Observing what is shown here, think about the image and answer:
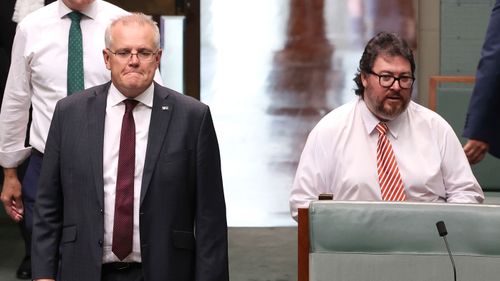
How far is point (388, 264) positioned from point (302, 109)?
5185 mm

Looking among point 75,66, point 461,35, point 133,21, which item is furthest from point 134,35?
point 461,35

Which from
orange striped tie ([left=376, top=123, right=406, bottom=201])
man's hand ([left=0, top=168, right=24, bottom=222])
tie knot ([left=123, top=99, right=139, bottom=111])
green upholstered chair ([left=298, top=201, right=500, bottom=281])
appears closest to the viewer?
green upholstered chair ([left=298, top=201, right=500, bottom=281])

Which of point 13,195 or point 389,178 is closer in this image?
point 389,178

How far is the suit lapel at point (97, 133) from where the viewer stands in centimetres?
373

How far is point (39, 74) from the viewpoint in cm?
482

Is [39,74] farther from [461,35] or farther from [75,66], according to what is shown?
[461,35]

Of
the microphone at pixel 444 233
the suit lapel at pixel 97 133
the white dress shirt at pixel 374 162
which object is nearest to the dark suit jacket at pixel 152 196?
the suit lapel at pixel 97 133

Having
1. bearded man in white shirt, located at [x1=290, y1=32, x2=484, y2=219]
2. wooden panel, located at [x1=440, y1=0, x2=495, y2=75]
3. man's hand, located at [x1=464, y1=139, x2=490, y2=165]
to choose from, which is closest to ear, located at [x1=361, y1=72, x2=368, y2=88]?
bearded man in white shirt, located at [x1=290, y1=32, x2=484, y2=219]

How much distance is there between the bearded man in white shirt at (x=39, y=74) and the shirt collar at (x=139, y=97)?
916 mm

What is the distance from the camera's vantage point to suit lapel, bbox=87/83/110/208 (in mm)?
3729

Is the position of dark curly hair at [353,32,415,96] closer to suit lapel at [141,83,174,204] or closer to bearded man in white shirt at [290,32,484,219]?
bearded man in white shirt at [290,32,484,219]

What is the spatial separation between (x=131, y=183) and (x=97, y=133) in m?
0.19

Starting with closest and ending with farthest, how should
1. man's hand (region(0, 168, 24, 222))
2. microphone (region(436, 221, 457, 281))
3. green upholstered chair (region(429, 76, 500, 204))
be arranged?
1. microphone (region(436, 221, 457, 281))
2. man's hand (region(0, 168, 24, 222))
3. green upholstered chair (region(429, 76, 500, 204))

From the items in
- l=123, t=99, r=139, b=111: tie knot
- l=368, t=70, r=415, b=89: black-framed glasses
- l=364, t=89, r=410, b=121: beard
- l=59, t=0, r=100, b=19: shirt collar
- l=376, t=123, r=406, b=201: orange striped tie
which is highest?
l=59, t=0, r=100, b=19: shirt collar
